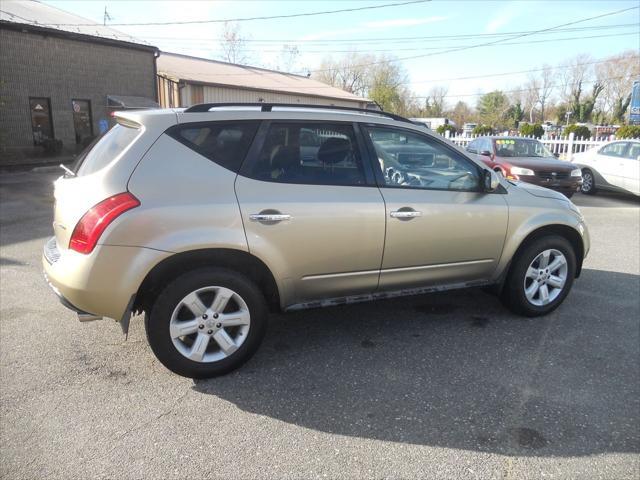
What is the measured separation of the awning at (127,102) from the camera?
20.2 metres

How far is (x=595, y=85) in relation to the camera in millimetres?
76812

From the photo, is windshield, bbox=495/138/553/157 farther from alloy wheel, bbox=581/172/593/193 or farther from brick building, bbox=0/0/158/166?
brick building, bbox=0/0/158/166

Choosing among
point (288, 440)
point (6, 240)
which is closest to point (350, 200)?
point (288, 440)

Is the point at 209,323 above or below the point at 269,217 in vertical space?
below

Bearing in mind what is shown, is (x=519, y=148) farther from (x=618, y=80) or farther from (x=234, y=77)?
(x=618, y=80)

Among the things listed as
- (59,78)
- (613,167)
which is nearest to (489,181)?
(613,167)

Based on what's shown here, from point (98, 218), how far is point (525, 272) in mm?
3429

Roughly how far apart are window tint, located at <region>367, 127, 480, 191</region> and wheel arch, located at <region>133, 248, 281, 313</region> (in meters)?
1.18

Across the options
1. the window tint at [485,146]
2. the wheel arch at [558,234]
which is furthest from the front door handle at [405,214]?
the window tint at [485,146]

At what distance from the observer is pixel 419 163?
3881 millimetres

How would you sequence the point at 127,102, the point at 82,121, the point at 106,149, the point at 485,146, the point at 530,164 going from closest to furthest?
1. the point at 106,149
2. the point at 530,164
3. the point at 485,146
4. the point at 82,121
5. the point at 127,102

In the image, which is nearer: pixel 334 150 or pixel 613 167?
pixel 334 150

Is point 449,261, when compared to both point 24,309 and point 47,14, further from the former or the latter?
point 47,14

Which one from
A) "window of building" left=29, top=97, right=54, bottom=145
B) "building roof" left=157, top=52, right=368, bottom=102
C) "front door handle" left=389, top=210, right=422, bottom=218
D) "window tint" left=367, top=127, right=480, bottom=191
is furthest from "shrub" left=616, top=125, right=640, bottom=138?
"window of building" left=29, top=97, right=54, bottom=145
